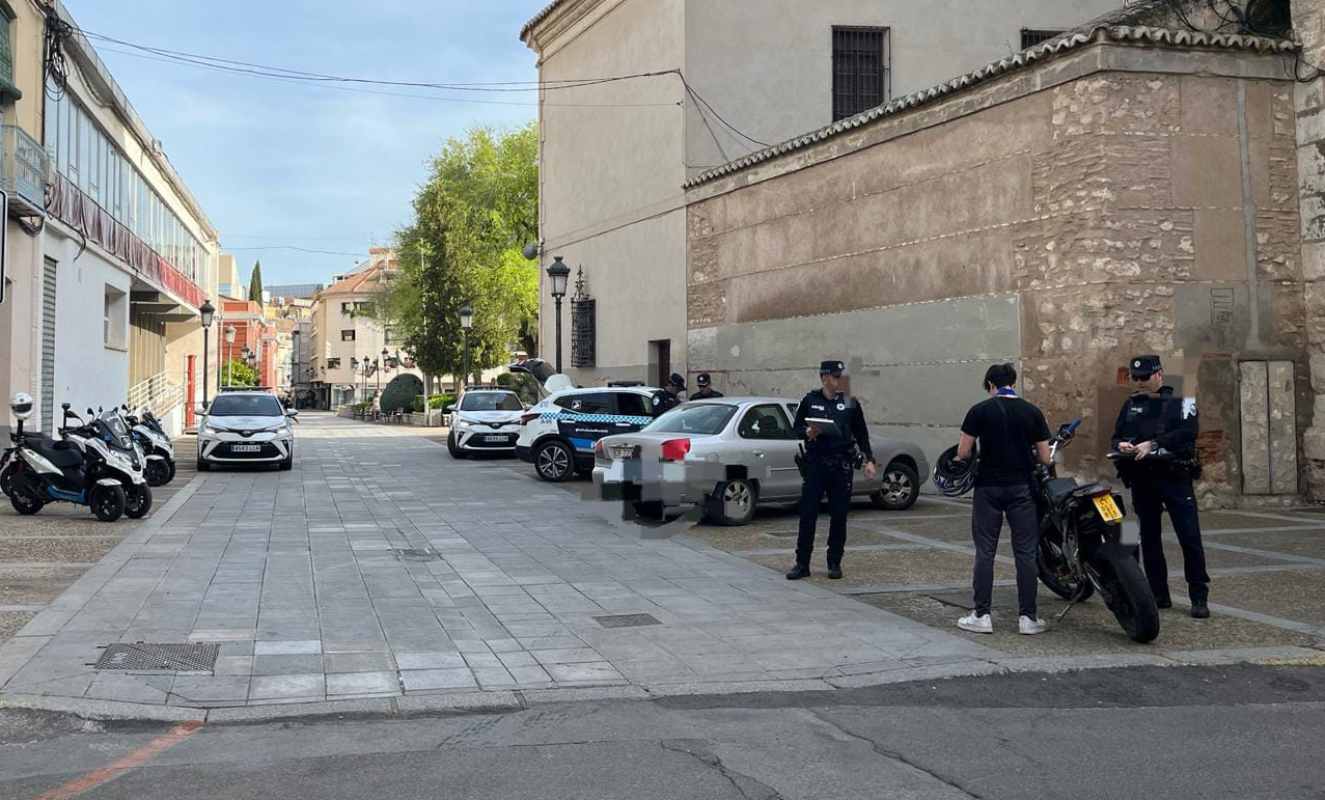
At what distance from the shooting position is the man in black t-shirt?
24.2ft

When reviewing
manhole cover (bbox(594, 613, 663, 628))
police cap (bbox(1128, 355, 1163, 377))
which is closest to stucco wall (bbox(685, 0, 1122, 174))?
police cap (bbox(1128, 355, 1163, 377))

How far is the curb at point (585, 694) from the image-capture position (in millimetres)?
5566

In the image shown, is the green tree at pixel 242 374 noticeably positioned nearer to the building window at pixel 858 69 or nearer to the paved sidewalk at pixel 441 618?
the building window at pixel 858 69

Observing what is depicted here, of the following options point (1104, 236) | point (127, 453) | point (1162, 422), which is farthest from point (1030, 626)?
point (127, 453)

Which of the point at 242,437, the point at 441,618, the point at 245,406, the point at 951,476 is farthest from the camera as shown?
the point at 245,406

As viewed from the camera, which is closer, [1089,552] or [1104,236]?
[1089,552]

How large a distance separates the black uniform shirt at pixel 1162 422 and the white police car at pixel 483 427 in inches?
725

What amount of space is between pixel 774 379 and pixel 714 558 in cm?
1037

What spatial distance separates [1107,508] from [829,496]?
2607 millimetres

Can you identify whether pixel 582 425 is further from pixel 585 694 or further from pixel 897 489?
pixel 585 694

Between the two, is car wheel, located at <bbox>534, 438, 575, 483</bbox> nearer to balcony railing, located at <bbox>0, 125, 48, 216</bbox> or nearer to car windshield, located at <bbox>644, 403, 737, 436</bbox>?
car windshield, located at <bbox>644, 403, 737, 436</bbox>

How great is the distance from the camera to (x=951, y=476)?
16.0 metres

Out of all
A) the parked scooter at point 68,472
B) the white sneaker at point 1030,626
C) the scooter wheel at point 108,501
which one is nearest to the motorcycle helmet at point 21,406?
the parked scooter at point 68,472

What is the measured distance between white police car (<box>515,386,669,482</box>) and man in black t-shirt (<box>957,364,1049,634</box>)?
39.4 feet
